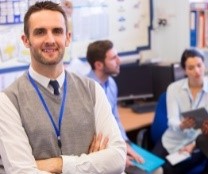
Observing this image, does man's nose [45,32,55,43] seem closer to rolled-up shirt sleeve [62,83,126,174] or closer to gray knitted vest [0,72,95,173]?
gray knitted vest [0,72,95,173]

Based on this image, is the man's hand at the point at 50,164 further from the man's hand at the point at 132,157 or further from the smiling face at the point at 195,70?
the smiling face at the point at 195,70

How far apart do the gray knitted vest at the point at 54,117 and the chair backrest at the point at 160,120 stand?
1.50 metres

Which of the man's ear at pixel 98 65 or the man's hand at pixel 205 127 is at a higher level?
the man's ear at pixel 98 65

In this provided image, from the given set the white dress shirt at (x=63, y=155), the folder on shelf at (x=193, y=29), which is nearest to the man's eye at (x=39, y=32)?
the white dress shirt at (x=63, y=155)

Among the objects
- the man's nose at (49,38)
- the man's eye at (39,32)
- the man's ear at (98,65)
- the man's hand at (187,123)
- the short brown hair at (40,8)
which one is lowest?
the man's hand at (187,123)

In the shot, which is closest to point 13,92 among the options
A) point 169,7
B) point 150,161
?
point 150,161

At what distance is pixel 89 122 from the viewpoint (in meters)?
1.97

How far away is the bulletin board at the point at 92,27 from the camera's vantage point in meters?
3.29

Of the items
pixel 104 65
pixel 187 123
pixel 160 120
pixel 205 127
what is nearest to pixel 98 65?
pixel 104 65

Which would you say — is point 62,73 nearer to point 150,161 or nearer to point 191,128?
point 150,161

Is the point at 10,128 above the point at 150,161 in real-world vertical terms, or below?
above

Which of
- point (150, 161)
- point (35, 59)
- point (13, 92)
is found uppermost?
point (35, 59)

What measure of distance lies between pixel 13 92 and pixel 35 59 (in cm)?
19

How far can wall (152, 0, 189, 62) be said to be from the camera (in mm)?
4410
